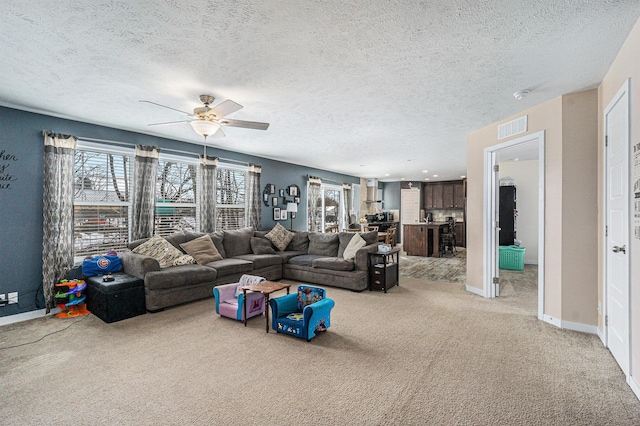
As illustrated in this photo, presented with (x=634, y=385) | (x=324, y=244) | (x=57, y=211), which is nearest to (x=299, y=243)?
(x=324, y=244)

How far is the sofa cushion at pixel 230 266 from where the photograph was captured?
4.76 meters

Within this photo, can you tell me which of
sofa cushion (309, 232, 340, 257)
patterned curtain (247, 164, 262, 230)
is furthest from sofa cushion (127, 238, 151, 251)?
sofa cushion (309, 232, 340, 257)

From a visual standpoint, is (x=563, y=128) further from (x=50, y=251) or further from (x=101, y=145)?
(x=50, y=251)

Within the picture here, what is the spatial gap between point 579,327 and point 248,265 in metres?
4.55

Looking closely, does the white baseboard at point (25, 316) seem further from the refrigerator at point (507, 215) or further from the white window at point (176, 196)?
the refrigerator at point (507, 215)

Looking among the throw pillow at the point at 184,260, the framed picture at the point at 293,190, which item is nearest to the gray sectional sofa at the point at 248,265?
the throw pillow at the point at 184,260

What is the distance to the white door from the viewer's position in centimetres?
233

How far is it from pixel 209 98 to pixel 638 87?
3.74 metres

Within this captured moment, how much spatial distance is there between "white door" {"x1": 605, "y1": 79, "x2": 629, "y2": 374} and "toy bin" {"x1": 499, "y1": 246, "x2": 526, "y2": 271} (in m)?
4.19

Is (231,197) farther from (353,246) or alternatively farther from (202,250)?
(353,246)

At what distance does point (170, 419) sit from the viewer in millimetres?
1897

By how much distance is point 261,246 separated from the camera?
6.08 m

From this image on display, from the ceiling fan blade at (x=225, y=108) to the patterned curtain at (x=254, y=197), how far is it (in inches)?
135

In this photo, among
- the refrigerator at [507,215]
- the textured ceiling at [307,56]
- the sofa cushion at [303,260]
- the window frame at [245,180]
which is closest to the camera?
the textured ceiling at [307,56]
